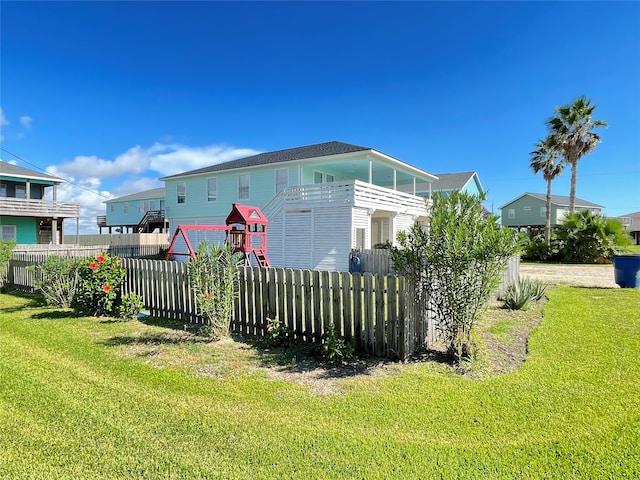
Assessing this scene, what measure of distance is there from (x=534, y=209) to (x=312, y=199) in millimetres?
44853

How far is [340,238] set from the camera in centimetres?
1772

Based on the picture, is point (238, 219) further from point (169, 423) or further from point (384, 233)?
point (384, 233)

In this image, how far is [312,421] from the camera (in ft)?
11.0

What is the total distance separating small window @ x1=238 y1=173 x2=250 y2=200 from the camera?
24.3 meters

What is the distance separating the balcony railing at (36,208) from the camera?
25.0 m

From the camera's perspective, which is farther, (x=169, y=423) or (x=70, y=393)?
(x=70, y=393)

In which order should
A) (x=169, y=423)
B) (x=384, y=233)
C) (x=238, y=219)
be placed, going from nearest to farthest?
(x=169, y=423), (x=238, y=219), (x=384, y=233)

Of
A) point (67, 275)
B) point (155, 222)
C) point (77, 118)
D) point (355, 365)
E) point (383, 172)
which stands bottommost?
point (355, 365)

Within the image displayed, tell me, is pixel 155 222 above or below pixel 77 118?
below

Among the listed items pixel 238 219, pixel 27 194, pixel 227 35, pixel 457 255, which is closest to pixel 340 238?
pixel 238 219

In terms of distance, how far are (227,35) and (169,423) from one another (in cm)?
1779

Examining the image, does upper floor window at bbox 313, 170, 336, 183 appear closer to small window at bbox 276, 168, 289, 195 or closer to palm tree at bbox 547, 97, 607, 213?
small window at bbox 276, 168, 289, 195

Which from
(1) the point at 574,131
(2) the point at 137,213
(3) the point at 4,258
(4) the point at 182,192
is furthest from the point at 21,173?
(1) the point at 574,131

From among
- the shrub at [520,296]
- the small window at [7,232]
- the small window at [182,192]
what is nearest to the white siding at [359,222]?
the shrub at [520,296]
